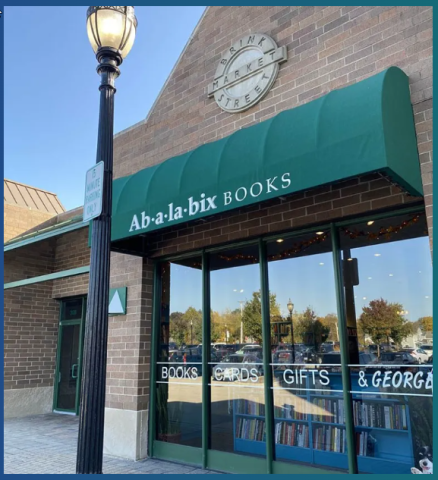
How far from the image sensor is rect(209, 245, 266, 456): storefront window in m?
6.07

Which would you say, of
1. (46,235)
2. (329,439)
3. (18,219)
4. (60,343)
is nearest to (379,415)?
(329,439)

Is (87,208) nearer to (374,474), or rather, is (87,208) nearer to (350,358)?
(350,358)

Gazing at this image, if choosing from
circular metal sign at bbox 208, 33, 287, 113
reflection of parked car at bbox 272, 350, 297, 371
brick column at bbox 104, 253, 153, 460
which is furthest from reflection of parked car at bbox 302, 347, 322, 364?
circular metal sign at bbox 208, 33, 287, 113

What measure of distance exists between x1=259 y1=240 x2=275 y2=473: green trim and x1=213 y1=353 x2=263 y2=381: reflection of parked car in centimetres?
16

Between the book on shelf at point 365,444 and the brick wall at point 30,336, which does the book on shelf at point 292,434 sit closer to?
the book on shelf at point 365,444

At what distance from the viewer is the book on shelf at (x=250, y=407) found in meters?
6.01

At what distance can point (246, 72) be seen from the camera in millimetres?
6621

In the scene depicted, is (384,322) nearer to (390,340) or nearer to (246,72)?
(390,340)

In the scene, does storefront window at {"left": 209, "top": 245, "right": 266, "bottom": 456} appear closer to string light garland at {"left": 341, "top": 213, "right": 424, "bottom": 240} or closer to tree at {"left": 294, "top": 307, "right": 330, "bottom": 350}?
tree at {"left": 294, "top": 307, "right": 330, "bottom": 350}

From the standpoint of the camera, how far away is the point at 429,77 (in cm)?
490

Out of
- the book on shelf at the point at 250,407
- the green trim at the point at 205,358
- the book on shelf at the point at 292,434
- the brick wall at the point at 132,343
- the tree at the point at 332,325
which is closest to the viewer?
the tree at the point at 332,325

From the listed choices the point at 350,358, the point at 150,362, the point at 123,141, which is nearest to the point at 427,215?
the point at 350,358

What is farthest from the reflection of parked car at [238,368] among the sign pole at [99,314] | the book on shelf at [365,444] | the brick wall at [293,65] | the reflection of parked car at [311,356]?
the brick wall at [293,65]

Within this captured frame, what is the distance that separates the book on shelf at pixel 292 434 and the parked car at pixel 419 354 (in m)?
1.67
